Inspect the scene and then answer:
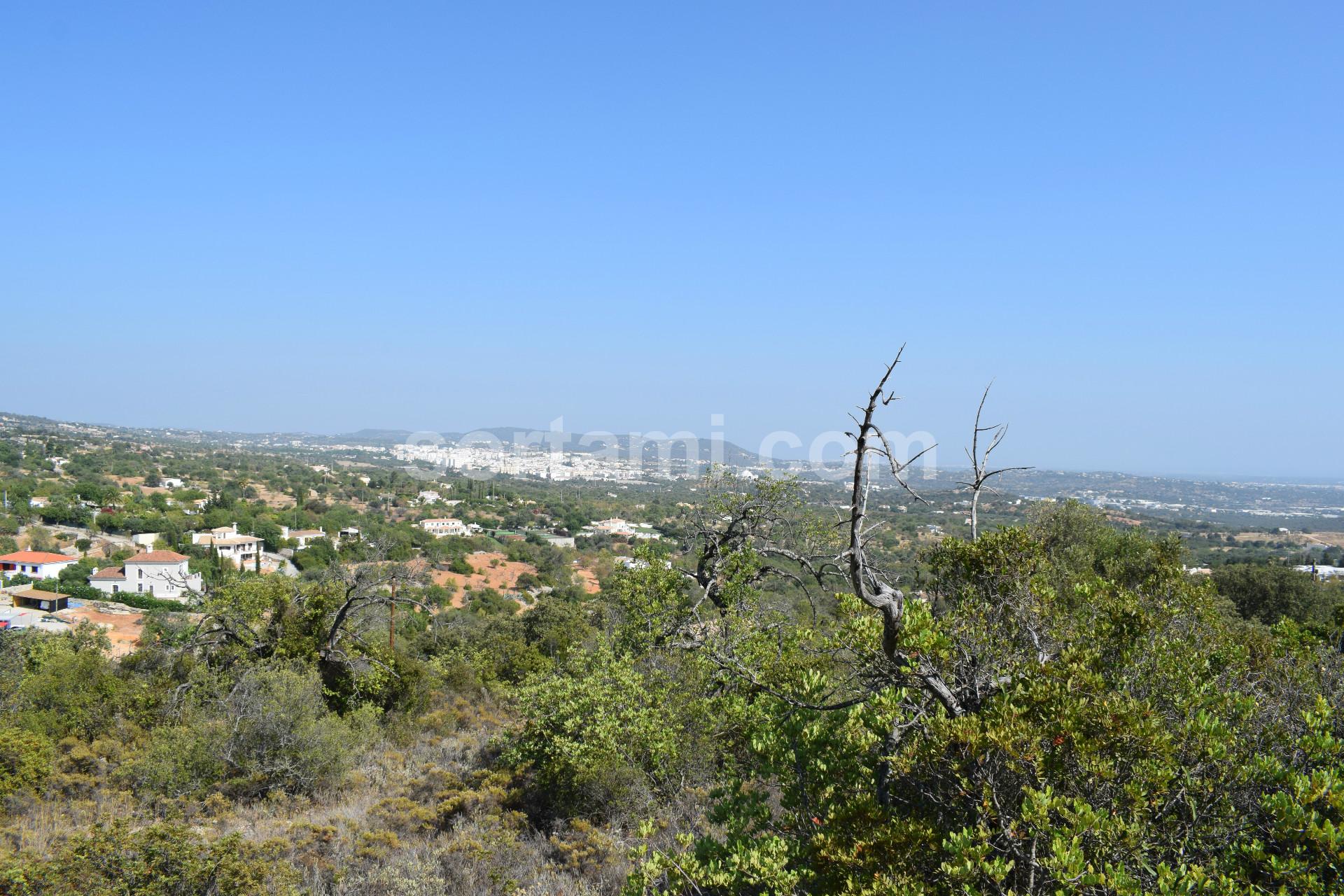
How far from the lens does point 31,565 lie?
4525cm

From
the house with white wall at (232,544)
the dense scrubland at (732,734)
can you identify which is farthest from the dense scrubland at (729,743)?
the house with white wall at (232,544)

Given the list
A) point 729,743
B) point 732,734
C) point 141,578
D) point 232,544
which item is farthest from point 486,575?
point 732,734

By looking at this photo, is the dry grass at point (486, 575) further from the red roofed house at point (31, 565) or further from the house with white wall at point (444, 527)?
the red roofed house at point (31, 565)

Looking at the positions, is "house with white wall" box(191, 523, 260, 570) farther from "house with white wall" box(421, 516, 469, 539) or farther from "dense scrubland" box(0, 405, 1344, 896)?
"dense scrubland" box(0, 405, 1344, 896)

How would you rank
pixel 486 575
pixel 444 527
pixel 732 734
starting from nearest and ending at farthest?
1. pixel 732 734
2. pixel 486 575
3. pixel 444 527

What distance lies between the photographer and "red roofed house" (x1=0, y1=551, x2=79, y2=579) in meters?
45.2

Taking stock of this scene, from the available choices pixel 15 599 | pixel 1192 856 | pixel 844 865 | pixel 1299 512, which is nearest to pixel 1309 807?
pixel 1192 856

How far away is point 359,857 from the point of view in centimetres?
750

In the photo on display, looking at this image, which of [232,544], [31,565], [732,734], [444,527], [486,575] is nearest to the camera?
[732,734]

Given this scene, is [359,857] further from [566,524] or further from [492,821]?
[566,524]

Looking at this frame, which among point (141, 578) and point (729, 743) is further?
point (141, 578)

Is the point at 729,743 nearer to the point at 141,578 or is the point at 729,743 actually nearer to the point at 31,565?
the point at 141,578

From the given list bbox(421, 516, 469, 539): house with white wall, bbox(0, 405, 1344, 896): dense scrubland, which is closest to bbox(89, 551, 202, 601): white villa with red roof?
bbox(421, 516, 469, 539): house with white wall

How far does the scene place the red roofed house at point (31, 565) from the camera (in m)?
45.2
